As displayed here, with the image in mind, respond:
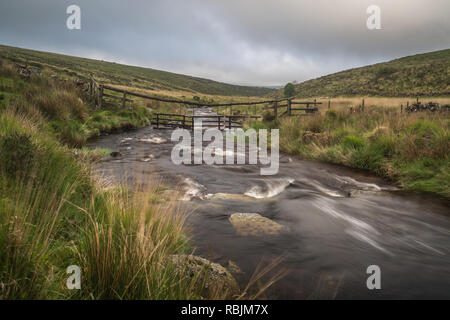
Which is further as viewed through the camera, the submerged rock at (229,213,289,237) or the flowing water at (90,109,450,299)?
the submerged rock at (229,213,289,237)

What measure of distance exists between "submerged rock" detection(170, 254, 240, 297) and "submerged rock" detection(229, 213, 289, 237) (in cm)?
132

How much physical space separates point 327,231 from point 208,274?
2589mm

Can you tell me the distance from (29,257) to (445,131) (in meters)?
8.99

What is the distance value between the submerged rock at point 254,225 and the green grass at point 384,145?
431 centimetres

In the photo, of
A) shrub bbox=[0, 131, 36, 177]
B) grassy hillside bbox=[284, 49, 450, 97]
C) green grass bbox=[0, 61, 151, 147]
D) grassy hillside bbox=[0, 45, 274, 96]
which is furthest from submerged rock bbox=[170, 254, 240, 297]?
grassy hillside bbox=[284, 49, 450, 97]

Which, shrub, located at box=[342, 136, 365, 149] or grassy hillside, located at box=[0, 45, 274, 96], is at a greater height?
grassy hillside, located at box=[0, 45, 274, 96]

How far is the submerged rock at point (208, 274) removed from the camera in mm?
2289

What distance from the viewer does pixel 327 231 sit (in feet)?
13.9

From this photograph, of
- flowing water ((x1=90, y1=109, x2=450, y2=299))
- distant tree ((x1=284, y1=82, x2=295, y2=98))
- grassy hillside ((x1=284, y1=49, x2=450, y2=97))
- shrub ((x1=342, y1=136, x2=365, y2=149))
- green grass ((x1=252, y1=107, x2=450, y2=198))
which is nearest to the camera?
flowing water ((x1=90, y1=109, x2=450, y2=299))

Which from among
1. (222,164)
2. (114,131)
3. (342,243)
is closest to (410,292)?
(342,243)

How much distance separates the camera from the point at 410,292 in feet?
9.07

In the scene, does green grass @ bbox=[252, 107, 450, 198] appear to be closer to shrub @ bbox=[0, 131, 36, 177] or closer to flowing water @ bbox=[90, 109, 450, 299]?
flowing water @ bbox=[90, 109, 450, 299]

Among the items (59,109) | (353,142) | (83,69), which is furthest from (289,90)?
(59,109)

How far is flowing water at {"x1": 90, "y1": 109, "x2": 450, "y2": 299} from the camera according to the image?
288cm
